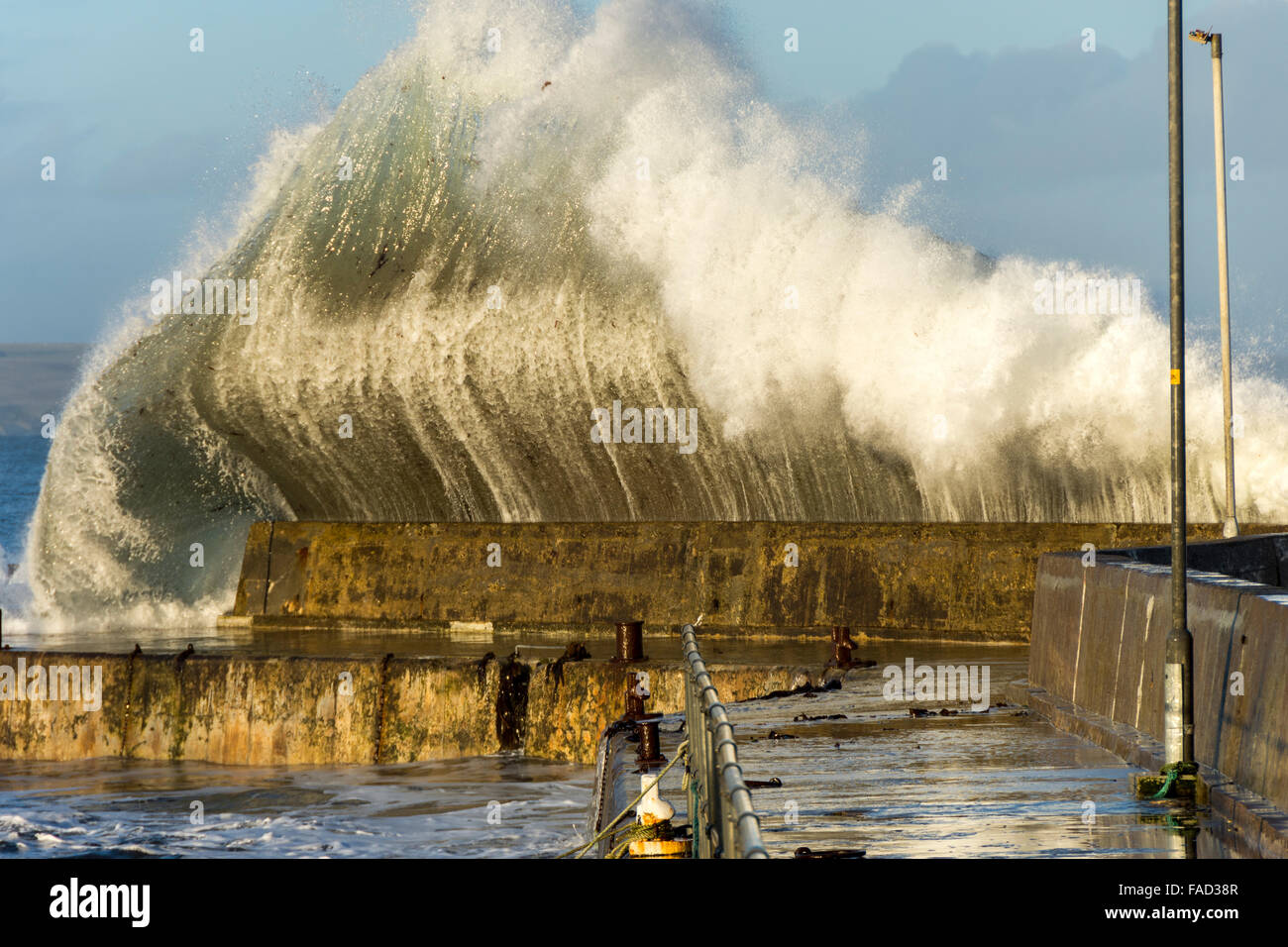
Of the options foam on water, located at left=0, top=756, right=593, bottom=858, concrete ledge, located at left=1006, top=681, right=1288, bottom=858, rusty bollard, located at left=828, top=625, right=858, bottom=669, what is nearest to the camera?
concrete ledge, located at left=1006, top=681, right=1288, bottom=858

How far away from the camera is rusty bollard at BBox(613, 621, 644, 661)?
455 inches

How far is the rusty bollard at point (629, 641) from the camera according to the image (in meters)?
11.5

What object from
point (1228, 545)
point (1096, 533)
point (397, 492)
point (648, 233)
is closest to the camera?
point (1228, 545)

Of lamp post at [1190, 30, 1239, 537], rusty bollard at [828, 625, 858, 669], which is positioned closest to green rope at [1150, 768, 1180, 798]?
Result: rusty bollard at [828, 625, 858, 669]

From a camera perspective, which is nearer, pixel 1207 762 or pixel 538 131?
pixel 1207 762

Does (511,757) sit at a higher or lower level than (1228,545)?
lower

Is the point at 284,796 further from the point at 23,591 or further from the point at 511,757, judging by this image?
the point at 23,591

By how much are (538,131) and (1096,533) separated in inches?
370

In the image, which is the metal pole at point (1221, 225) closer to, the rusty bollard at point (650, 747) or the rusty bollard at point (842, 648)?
the rusty bollard at point (842, 648)

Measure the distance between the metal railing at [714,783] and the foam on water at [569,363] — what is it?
964cm

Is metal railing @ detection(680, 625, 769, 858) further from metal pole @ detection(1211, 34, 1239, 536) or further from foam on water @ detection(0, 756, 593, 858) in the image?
metal pole @ detection(1211, 34, 1239, 536)

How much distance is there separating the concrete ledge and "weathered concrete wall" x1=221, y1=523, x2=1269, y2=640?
10.3 feet
